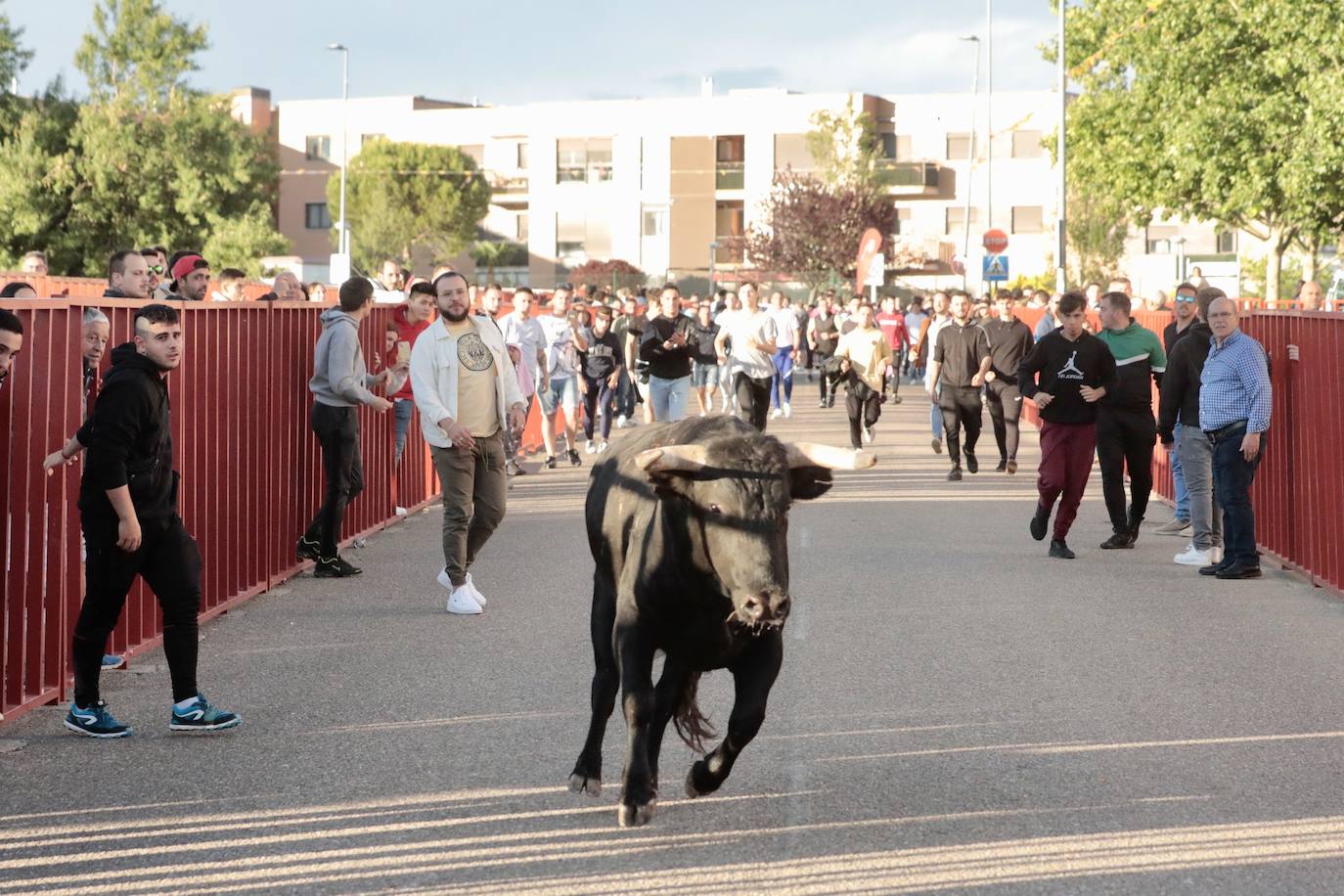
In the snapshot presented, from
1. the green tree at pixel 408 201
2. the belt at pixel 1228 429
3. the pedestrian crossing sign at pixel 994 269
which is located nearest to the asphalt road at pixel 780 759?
the belt at pixel 1228 429

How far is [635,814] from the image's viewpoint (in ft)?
20.1

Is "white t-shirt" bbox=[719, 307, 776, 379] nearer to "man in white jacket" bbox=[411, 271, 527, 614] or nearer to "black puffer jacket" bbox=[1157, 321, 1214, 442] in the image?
"black puffer jacket" bbox=[1157, 321, 1214, 442]

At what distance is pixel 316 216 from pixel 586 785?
8662 centimetres

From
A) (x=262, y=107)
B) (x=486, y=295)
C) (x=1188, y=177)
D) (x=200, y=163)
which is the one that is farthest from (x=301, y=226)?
(x=486, y=295)

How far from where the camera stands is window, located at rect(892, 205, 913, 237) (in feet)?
264

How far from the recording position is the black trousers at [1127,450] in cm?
1438

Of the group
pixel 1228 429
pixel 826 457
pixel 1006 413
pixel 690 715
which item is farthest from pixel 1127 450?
pixel 826 457

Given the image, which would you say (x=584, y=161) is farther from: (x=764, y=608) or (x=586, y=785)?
(x=764, y=608)

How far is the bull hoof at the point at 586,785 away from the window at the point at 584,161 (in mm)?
77749

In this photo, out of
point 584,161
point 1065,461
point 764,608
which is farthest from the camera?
point 584,161

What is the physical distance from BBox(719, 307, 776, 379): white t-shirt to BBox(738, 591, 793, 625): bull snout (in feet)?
47.1

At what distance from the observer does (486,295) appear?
21.1 m

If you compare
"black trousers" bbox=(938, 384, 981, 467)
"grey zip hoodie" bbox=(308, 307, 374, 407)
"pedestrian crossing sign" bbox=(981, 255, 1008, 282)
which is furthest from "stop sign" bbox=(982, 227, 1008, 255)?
"grey zip hoodie" bbox=(308, 307, 374, 407)

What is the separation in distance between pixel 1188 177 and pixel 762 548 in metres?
32.1
